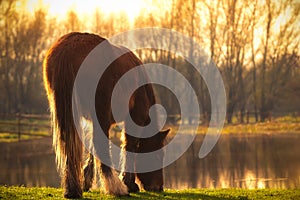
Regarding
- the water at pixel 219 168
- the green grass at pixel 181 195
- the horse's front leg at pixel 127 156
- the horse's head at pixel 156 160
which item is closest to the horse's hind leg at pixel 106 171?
the green grass at pixel 181 195

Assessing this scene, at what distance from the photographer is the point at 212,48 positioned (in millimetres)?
35125

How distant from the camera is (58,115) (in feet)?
20.3

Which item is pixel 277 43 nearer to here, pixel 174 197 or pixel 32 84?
pixel 32 84

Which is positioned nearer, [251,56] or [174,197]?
[174,197]

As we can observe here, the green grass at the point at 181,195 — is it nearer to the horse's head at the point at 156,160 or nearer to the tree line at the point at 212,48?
the horse's head at the point at 156,160

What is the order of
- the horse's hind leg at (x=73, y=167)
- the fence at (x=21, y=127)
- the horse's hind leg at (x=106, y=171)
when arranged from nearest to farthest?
1. the horse's hind leg at (x=73, y=167)
2. the horse's hind leg at (x=106, y=171)
3. the fence at (x=21, y=127)

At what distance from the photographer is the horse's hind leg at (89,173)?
748 centimetres

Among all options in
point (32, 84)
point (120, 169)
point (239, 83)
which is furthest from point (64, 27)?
point (120, 169)

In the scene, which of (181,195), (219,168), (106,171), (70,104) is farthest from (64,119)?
(219,168)

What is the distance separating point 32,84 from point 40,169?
2377 cm

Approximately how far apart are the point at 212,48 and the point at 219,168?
887 inches

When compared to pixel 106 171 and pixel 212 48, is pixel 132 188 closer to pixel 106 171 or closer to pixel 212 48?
pixel 106 171

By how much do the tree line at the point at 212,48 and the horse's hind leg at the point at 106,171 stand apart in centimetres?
2801

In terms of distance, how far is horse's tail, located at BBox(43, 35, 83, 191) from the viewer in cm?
612
